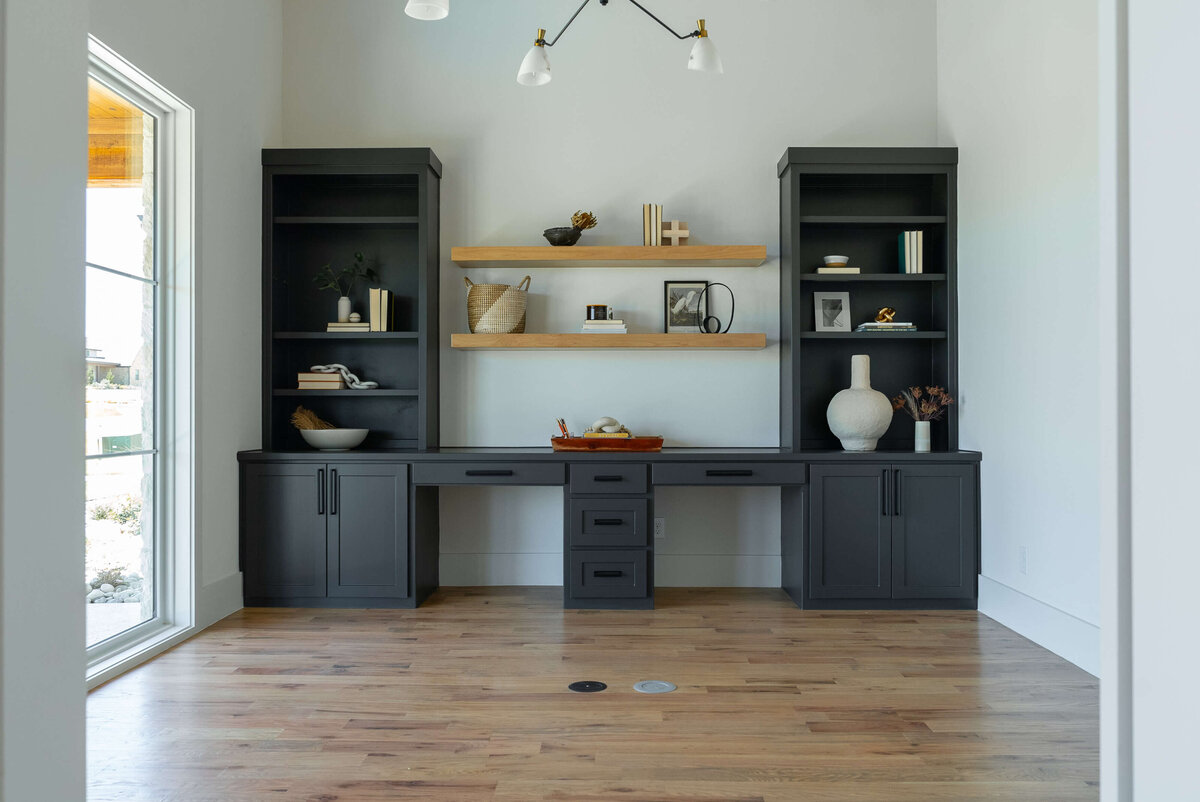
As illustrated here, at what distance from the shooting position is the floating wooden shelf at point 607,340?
445 cm

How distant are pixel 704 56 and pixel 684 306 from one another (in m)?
1.39

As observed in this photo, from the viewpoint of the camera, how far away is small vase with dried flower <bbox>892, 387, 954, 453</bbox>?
14.3ft

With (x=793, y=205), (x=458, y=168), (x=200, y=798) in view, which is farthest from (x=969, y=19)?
(x=200, y=798)

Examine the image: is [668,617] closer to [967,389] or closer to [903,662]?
[903,662]

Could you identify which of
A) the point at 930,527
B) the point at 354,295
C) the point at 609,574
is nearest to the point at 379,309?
the point at 354,295

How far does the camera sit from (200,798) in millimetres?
2137

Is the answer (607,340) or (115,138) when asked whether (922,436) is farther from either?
(115,138)

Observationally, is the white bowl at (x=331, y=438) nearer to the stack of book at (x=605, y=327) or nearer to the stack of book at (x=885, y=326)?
the stack of book at (x=605, y=327)

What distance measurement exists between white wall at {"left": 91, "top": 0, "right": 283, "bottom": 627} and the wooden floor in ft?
1.57

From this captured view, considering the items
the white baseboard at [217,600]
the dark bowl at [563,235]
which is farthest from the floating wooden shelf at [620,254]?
the white baseboard at [217,600]

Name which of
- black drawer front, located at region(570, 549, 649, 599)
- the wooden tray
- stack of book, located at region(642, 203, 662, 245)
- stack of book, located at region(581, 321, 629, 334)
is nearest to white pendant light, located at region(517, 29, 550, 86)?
stack of book, located at region(642, 203, 662, 245)

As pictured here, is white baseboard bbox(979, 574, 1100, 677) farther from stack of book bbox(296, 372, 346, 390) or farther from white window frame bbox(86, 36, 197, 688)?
white window frame bbox(86, 36, 197, 688)
